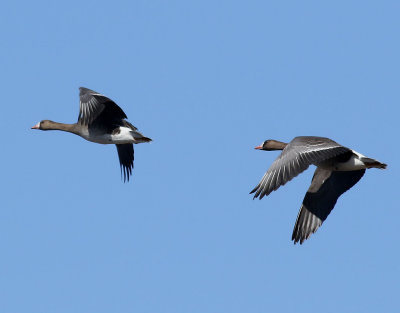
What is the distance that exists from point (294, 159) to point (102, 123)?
20.8ft

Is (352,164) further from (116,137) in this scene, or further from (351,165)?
(116,137)

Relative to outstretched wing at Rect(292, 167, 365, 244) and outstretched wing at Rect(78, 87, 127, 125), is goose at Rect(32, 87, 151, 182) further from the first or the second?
outstretched wing at Rect(292, 167, 365, 244)

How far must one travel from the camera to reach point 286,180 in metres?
17.3

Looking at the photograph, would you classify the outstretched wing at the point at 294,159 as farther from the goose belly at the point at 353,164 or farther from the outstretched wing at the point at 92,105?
the outstretched wing at the point at 92,105

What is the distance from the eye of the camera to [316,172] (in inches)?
819

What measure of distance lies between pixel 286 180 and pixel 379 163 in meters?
3.16

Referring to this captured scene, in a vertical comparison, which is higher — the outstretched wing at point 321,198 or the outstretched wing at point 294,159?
the outstretched wing at point 294,159

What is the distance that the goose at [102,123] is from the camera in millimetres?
21141

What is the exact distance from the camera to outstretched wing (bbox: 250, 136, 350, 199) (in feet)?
57.1

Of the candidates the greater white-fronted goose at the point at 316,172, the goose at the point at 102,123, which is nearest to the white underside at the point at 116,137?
the goose at the point at 102,123

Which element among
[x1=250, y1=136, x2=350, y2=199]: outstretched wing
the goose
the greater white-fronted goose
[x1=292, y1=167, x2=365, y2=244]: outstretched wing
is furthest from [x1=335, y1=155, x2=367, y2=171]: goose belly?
the goose

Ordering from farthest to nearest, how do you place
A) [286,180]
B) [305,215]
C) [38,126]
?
[38,126]
[305,215]
[286,180]

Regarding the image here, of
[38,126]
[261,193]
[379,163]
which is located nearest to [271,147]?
[379,163]

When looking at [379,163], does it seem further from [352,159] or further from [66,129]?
[66,129]
